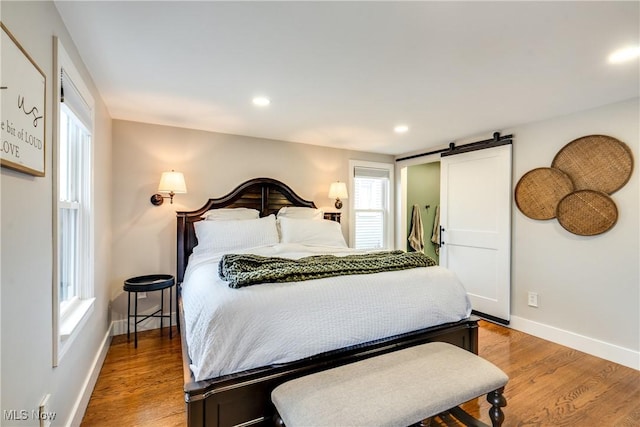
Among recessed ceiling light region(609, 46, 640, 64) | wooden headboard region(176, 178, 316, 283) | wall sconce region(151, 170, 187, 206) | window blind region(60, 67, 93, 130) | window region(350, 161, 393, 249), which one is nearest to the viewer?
window blind region(60, 67, 93, 130)

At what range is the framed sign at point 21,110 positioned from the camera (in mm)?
914

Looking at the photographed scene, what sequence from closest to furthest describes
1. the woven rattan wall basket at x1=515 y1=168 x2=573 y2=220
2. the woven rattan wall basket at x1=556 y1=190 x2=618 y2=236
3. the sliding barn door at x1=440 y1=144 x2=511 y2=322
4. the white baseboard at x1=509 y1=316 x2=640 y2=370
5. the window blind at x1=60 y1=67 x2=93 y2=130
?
the window blind at x1=60 y1=67 x2=93 y2=130, the white baseboard at x1=509 y1=316 x2=640 y2=370, the woven rattan wall basket at x1=556 y1=190 x2=618 y2=236, the woven rattan wall basket at x1=515 y1=168 x2=573 y2=220, the sliding barn door at x1=440 y1=144 x2=511 y2=322

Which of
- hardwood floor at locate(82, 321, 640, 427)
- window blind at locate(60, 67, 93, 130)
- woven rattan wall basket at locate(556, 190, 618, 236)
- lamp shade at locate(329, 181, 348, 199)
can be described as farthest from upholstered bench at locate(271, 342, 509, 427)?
lamp shade at locate(329, 181, 348, 199)

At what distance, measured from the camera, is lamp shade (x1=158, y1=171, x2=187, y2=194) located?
9.93 feet

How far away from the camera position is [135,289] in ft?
8.78

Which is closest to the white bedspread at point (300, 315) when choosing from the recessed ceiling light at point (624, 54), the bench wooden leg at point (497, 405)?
the bench wooden leg at point (497, 405)

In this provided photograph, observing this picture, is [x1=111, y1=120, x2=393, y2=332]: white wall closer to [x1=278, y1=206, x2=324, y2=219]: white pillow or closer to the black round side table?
the black round side table

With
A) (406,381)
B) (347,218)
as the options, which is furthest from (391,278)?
(347,218)

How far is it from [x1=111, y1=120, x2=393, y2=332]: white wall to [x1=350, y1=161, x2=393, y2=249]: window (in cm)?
125

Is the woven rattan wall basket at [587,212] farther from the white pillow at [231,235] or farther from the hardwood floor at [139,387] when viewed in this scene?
the hardwood floor at [139,387]

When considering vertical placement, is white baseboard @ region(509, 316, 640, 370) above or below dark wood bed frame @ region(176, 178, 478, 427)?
below

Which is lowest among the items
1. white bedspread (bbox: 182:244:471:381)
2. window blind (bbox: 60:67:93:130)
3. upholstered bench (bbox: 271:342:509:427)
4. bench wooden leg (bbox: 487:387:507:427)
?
bench wooden leg (bbox: 487:387:507:427)

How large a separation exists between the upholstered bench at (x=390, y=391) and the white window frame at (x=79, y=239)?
3.56 ft

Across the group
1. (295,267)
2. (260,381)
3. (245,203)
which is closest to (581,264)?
(295,267)
